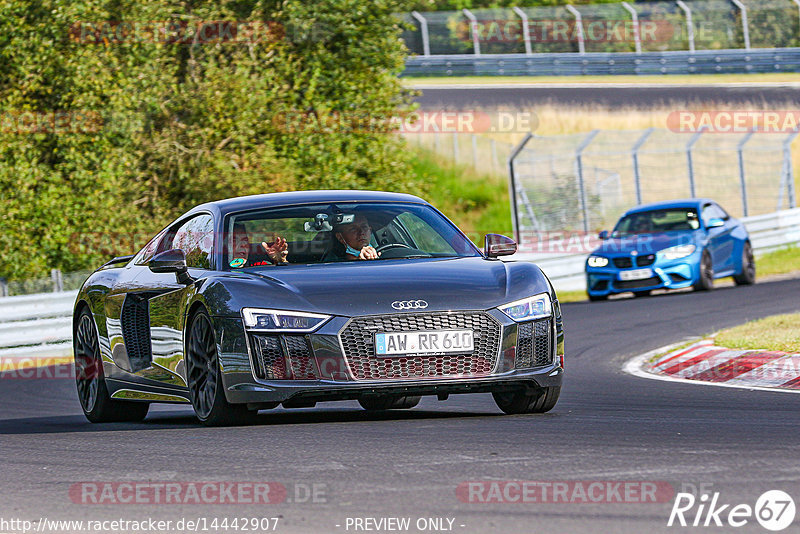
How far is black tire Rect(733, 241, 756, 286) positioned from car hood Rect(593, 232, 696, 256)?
56.9 inches

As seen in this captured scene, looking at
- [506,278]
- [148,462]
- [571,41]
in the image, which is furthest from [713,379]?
[571,41]

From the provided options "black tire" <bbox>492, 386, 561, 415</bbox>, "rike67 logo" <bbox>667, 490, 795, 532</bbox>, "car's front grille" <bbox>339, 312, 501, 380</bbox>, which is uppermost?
"car's front grille" <bbox>339, 312, 501, 380</bbox>

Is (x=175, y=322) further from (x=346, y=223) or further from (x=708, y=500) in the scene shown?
(x=708, y=500)

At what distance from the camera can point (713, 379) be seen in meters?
11.9

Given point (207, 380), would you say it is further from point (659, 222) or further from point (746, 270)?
point (746, 270)

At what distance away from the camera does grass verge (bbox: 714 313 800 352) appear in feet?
41.4

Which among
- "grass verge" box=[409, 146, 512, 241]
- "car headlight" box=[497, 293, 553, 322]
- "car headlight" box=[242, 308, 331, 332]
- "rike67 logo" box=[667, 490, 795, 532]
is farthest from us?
"grass verge" box=[409, 146, 512, 241]

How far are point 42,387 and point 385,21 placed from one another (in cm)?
1674

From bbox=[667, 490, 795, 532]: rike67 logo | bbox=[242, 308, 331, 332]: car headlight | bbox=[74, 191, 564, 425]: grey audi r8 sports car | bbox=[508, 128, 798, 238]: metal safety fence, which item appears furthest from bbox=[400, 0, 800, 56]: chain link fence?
bbox=[667, 490, 795, 532]: rike67 logo

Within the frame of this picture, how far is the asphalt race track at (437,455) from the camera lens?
18.6ft

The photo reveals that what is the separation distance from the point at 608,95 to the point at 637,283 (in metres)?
25.0

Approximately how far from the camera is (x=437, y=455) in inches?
274

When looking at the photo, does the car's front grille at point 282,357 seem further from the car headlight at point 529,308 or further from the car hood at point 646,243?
the car hood at point 646,243

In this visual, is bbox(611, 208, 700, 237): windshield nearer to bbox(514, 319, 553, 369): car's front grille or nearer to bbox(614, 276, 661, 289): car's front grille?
bbox(614, 276, 661, 289): car's front grille
